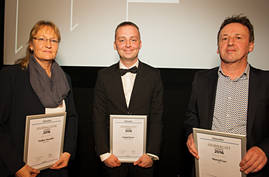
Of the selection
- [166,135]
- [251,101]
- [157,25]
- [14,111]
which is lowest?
[166,135]

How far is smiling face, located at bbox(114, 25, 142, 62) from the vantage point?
2033 millimetres

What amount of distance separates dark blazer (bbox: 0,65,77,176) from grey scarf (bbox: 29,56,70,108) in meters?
0.06

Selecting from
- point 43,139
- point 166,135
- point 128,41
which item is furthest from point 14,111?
point 166,135

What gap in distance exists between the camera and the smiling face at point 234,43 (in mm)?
1802

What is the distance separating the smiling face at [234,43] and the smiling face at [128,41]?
0.85m

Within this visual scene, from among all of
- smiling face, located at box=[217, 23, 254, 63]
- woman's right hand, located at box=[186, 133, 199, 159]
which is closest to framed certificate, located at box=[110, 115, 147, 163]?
woman's right hand, located at box=[186, 133, 199, 159]

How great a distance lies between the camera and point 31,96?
1798mm

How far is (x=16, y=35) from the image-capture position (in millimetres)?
3027

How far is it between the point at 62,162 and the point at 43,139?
1.13ft

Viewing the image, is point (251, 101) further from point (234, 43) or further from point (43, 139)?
point (43, 139)

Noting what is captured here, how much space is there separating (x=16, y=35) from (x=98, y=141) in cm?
225

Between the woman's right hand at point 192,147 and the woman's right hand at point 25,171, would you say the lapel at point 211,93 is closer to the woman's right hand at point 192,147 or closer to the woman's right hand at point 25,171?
the woman's right hand at point 192,147

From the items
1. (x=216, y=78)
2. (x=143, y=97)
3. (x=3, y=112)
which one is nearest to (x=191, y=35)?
(x=216, y=78)

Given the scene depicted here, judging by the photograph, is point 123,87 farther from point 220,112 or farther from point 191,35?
point 191,35
